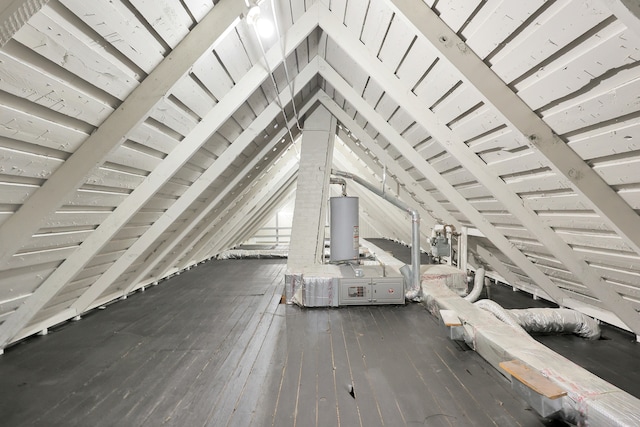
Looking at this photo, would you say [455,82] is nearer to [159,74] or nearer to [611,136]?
[611,136]

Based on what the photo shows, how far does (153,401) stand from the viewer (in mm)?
1852

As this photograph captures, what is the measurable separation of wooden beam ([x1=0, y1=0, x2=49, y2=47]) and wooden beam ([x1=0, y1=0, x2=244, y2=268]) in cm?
98

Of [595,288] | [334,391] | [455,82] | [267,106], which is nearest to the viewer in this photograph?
[334,391]

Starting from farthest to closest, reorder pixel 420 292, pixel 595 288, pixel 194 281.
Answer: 1. pixel 194 281
2. pixel 420 292
3. pixel 595 288

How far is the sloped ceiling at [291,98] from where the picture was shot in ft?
4.36

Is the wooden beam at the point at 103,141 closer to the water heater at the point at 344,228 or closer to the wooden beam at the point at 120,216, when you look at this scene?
the wooden beam at the point at 120,216

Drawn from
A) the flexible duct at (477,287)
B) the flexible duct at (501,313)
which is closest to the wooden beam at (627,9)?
the flexible duct at (501,313)

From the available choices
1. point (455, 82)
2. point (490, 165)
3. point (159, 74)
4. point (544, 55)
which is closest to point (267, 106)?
point (159, 74)

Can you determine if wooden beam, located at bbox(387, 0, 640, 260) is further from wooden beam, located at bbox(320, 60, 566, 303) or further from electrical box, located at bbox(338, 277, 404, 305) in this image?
electrical box, located at bbox(338, 277, 404, 305)

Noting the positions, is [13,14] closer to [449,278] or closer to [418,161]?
[418,161]

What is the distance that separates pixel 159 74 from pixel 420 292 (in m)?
3.18

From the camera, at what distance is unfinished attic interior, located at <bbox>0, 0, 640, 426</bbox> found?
1417 mm

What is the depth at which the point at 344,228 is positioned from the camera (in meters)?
3.84

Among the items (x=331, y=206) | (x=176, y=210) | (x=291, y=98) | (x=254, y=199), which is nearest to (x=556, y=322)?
(x=331, y=206)
